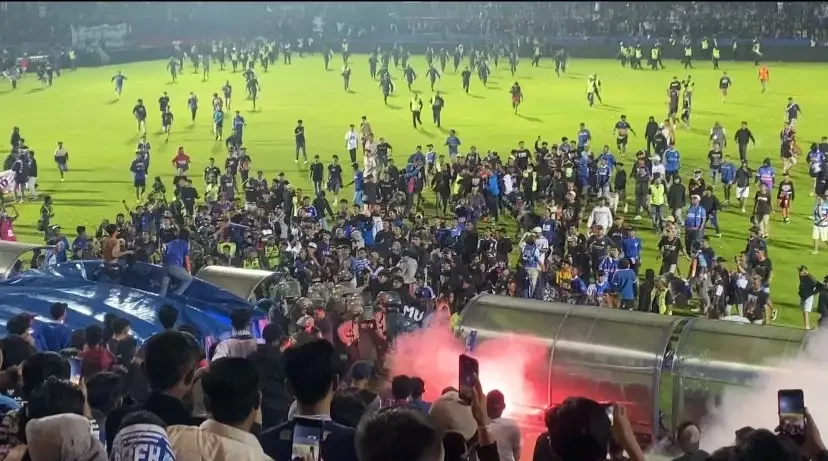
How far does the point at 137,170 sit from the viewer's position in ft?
71.7

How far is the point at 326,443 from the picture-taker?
3.66 m

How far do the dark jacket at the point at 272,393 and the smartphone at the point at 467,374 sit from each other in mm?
2009

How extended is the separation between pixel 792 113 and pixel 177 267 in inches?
610

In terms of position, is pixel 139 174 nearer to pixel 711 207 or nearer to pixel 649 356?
pixel 711 207

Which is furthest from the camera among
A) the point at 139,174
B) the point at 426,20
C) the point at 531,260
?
the point at 426,20

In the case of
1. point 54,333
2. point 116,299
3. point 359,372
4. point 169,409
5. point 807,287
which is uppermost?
point 169,409

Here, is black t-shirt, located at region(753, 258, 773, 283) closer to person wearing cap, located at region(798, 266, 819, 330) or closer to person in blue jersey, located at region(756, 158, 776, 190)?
person wearing cap, located at region(798, 266, 819, 330)

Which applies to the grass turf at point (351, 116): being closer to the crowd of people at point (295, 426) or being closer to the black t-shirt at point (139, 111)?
the black t-shirt at point (139, 111)

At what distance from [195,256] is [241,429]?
42.0 ft

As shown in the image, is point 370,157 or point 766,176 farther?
point 370,157

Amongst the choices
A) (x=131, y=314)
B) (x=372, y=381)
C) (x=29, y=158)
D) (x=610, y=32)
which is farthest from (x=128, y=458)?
(x=610, y=32)

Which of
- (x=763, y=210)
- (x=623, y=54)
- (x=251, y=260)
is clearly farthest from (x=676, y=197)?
(x=623, y=54)

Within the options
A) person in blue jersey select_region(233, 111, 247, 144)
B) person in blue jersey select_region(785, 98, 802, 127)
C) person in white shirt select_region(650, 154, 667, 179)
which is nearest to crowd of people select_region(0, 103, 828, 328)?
person in white shirt select_region(650, 154, 667, 179)

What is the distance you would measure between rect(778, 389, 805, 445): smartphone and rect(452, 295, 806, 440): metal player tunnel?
502cm
